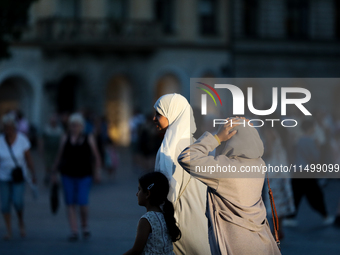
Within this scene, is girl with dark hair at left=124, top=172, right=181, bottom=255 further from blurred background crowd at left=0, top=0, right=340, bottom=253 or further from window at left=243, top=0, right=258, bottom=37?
window at left=243, top=0, right=258, bottom=37

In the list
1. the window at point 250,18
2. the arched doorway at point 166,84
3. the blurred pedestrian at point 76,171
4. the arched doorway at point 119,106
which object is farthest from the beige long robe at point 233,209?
the window at point 250,18

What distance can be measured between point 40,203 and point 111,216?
219 cm

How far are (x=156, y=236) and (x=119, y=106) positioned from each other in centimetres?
2653

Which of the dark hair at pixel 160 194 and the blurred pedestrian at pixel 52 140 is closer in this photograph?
the dark hair at pixel 160 194

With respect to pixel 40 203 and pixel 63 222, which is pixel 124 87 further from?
pixel 63 222

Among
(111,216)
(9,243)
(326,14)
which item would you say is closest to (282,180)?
(111,216)

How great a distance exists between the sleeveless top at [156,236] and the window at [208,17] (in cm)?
2811

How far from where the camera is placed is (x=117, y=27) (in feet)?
94.4

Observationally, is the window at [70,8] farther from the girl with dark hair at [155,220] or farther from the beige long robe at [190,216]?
the girl with dark hair at [155,220]

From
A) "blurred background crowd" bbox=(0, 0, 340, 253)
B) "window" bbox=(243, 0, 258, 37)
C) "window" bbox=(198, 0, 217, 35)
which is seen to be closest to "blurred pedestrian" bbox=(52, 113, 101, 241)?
"blurred background crowd" bbox=(0, 0, 340, 253)

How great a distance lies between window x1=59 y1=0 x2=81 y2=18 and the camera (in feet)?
95.5

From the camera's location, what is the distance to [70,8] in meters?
29.3

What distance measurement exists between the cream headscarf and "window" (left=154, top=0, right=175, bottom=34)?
1052 inches

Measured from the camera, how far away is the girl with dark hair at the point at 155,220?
3.92 metres
